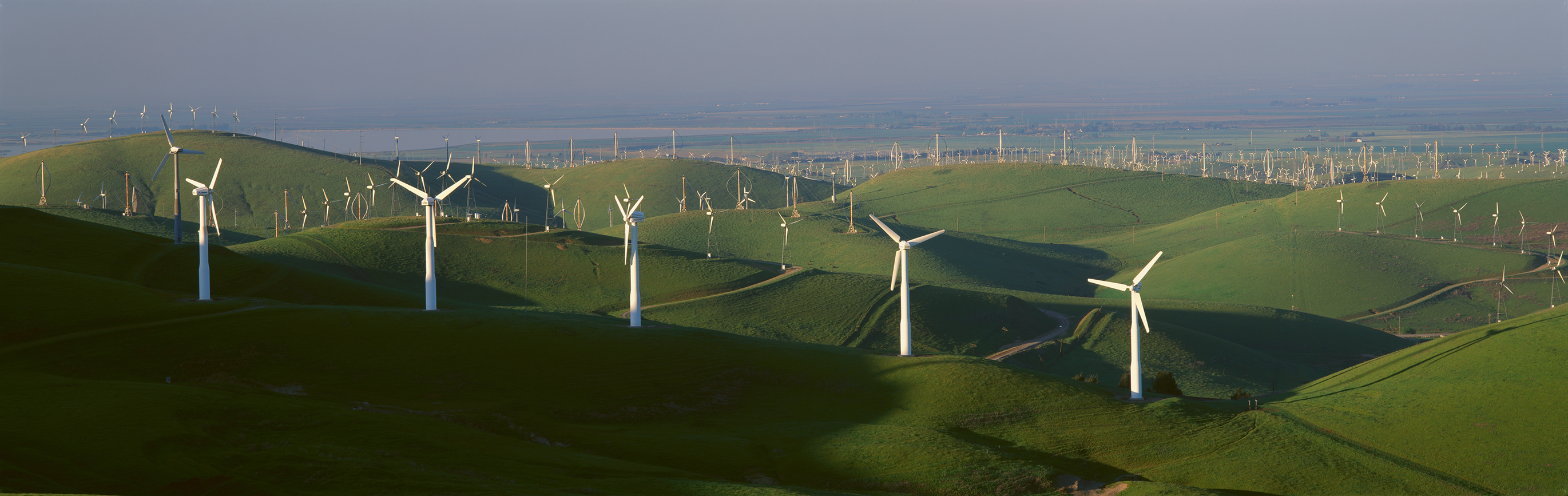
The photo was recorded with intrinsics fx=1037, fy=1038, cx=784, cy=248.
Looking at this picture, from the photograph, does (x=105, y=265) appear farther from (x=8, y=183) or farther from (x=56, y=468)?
(x=8, y=183)

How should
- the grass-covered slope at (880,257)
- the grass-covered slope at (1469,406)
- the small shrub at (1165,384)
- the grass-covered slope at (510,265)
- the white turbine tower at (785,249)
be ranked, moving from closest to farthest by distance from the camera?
the grass-covered slope at (1469,406)
the small shrub at (1165,384)
the grass-covered slope at (510,265)
the grass-covered slope at (880,257)
the white turbine tower at (785,249)

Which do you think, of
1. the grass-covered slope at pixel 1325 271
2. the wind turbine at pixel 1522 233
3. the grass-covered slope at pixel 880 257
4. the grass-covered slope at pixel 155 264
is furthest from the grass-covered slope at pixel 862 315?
the wind turbine at pixel 1522 233

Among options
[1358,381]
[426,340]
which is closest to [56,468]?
[426,340]

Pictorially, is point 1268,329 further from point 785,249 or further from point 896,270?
point 896,270

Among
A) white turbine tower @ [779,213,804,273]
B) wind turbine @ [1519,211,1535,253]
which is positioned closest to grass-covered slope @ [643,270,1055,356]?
white turbine tower @ [779,213,804,273]

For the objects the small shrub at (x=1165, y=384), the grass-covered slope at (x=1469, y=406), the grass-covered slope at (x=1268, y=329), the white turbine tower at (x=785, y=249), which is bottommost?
the grass-covered slope at (x=1268, y=329)

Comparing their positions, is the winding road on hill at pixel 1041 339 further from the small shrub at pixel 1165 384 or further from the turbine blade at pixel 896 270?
the small shrub at pixel 1165 384

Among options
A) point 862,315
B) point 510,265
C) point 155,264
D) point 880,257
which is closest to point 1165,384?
point 862,315
